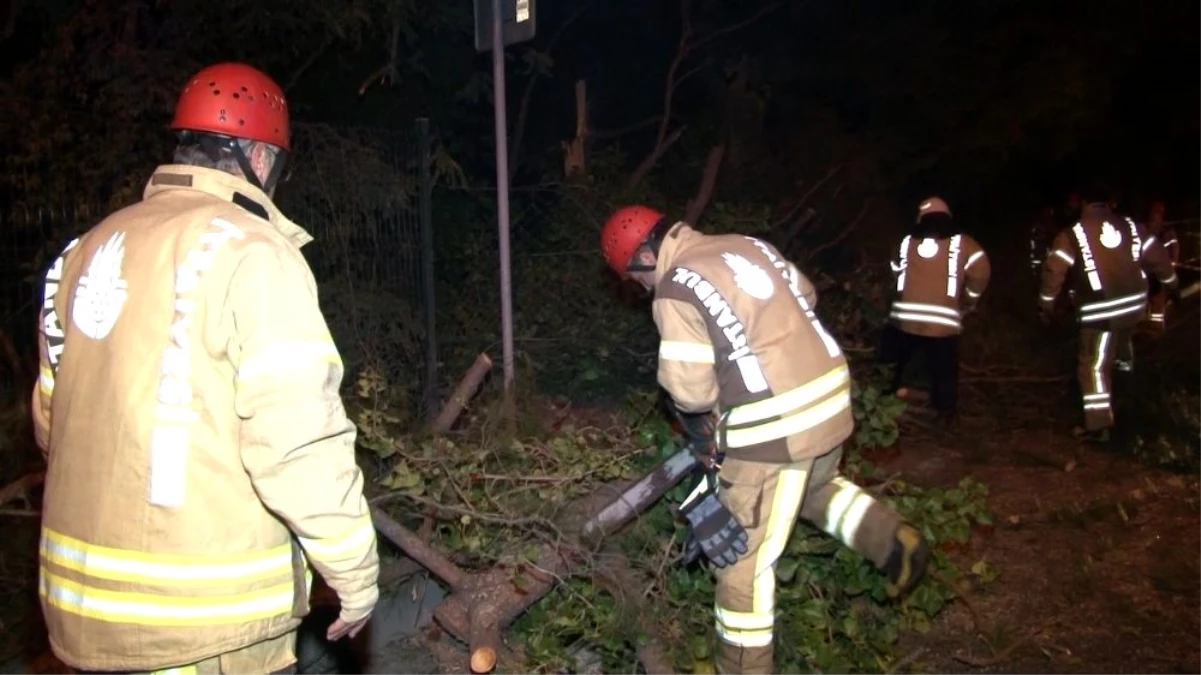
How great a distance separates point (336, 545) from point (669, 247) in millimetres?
1970

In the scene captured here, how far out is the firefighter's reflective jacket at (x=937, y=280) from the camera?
24.4 feet

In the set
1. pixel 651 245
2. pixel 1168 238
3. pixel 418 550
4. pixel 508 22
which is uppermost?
pixel 508 22

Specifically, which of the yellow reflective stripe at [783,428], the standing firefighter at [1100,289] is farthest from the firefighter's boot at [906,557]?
the standing firefighter at [1100,289]

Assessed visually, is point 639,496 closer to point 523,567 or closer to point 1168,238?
point 523,567

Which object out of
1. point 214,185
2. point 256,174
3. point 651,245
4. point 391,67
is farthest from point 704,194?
point 214,185

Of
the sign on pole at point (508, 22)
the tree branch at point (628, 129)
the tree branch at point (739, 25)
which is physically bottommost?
the tree branch at point (628, 129)

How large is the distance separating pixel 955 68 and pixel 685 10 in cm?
297

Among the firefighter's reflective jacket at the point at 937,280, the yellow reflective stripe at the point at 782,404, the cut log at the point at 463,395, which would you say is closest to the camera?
the yellow reflective stripe at the point at 782,404

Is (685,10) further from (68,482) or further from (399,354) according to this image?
(68,482)

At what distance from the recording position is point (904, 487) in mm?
4750

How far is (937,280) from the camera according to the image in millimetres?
7473

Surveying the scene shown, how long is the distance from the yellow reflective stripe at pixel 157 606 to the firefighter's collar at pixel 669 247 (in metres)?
2.02

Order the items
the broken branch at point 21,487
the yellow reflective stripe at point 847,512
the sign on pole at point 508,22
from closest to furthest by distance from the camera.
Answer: the yellow reflective stripe at point 847,512, the broken branch at point 21,487, the sign on pole at point 508,22

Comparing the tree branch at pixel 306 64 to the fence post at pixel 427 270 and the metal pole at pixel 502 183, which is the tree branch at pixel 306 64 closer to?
the fence post at pixel 427 270
